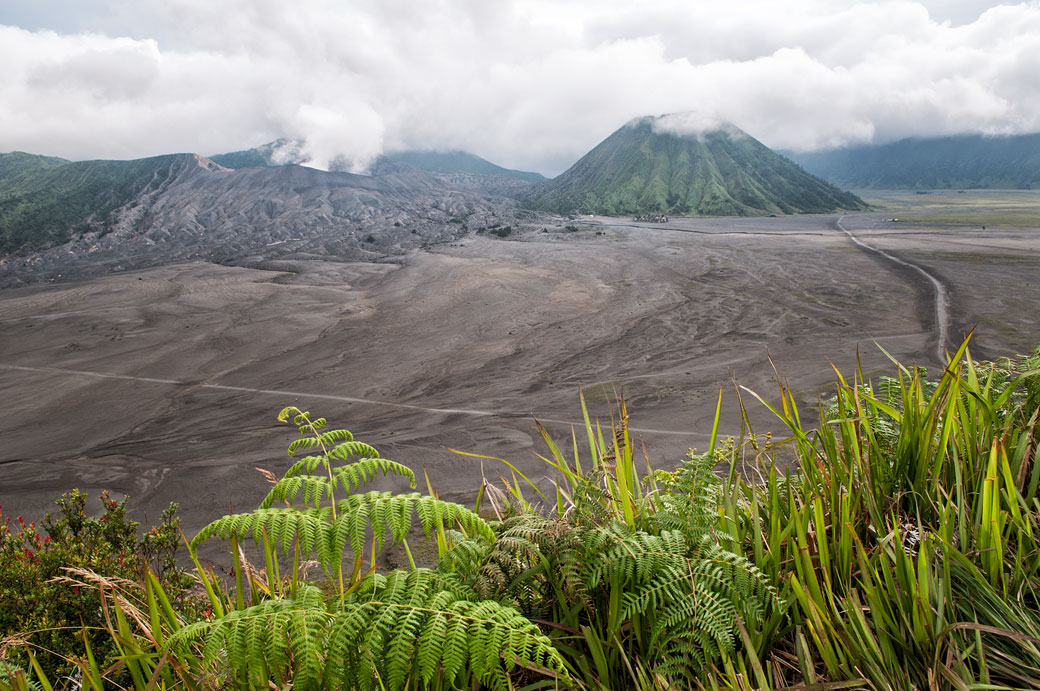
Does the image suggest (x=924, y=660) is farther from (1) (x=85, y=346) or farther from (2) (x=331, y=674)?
(1) (x=85, y=346)

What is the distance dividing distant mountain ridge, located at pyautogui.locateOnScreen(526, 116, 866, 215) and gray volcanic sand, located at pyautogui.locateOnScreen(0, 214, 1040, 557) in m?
66.1

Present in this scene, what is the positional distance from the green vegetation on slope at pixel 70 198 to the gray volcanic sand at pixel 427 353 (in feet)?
105

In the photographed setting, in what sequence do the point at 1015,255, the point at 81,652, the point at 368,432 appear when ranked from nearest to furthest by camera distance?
the point at 81,652 → the point at 368,432 → the point at 1015,255

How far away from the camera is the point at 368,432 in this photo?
13.7 m

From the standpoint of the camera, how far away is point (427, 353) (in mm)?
19516

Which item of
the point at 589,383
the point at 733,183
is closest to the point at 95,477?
the point at 589,383

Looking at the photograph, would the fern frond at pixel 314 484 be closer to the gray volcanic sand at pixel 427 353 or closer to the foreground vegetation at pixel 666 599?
the foreground vegetation at pixel 666 599

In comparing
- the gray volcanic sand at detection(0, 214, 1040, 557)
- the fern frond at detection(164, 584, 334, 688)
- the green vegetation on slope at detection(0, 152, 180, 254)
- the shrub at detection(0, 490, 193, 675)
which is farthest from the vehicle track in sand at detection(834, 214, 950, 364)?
the green vegetation on slope at detection(0, 152, 180, 254)

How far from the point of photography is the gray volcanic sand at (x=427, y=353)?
12.8 meters

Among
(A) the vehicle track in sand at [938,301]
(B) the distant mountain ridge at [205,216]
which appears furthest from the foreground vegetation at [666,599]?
(B) the distant mountain ridge at [205,216]

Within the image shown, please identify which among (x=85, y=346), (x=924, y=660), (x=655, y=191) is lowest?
(x=85, y=346)

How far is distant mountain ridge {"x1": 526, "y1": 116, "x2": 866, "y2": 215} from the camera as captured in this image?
97562mm

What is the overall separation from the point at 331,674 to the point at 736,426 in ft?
41.4

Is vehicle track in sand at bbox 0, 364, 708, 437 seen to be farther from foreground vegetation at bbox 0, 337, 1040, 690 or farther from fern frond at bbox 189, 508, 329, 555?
fern frond at bbox 189, 508, 329, 555
